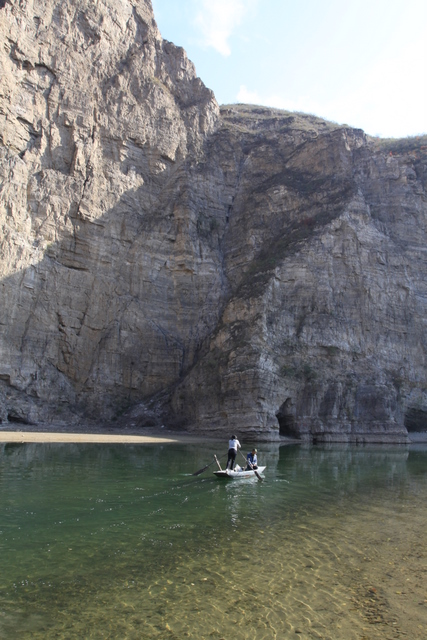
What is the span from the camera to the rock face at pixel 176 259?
4344cm

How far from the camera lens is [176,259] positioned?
5475cm

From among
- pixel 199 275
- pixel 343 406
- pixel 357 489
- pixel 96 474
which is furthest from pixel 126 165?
pixel 357 489

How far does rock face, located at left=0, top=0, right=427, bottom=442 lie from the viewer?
43.4 metres

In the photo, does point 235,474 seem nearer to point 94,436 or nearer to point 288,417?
point 94,436

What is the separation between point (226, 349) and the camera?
4466cm

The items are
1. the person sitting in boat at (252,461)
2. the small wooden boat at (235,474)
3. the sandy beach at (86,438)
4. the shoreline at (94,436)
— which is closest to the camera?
the small wooden boat at (235,474)

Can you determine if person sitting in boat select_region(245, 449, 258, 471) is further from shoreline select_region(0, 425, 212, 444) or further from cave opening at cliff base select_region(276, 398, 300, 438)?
cave opening at cliff base select_region(276, 398, 300, 438)

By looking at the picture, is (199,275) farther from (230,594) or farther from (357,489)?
(230,594)

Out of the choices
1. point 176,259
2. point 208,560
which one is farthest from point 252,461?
point 176,259

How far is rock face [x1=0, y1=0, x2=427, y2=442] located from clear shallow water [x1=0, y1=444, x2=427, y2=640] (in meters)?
25.6

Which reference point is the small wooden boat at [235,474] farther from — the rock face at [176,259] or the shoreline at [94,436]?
the rock face at [176,259]

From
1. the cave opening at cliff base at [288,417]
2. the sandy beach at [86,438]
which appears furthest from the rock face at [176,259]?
the sandy beach at [86,438]

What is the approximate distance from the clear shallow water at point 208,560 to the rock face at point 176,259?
2559 cm

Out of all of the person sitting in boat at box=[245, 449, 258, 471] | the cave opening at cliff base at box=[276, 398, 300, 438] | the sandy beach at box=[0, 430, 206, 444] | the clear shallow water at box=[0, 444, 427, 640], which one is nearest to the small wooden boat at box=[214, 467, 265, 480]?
the person sitting in boat at box=[245, 449, 258, 471]
